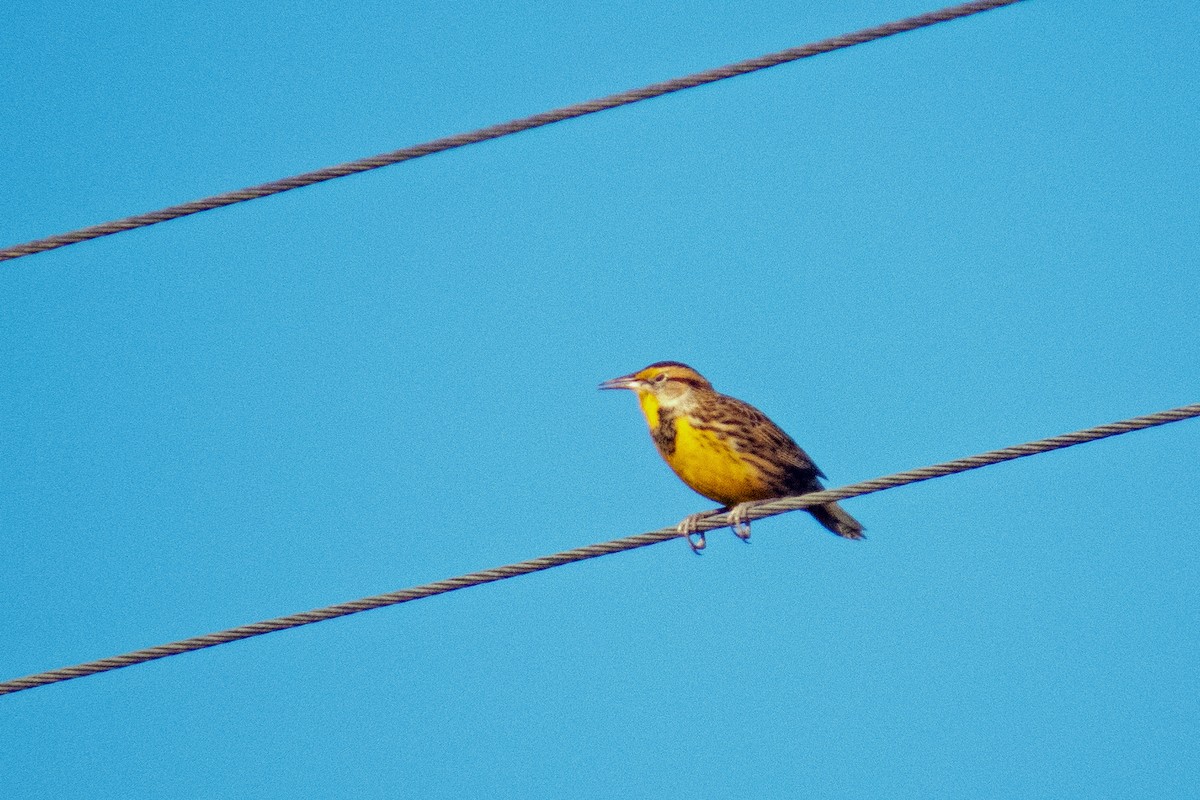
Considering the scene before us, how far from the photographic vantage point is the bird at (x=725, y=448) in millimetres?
11016

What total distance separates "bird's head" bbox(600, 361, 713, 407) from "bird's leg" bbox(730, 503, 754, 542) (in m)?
1.16

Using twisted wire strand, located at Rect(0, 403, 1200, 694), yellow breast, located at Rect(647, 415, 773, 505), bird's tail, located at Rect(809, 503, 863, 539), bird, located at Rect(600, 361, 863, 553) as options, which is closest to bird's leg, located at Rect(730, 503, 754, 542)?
bird, located at Rect(600, 361, 863, 553)

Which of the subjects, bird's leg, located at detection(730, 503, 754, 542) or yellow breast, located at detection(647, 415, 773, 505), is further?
yellow breast, located at detection(647, 415, 773, 505)

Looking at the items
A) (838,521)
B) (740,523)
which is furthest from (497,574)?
(838,521)

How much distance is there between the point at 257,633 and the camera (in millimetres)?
7441

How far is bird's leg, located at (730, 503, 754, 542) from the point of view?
1038 centimetres

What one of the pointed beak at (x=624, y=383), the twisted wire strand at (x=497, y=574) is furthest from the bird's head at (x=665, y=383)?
the twisted wire strand at (x=497, y=574)

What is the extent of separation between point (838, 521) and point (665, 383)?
4.67 ft

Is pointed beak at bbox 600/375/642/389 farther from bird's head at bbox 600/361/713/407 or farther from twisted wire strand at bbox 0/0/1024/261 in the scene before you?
twisted wire strand at bbox 0/0/1024/261

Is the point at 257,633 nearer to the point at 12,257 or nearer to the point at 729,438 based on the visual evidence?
the point at 12,257

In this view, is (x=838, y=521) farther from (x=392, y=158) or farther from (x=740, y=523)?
(x=392, y=158)

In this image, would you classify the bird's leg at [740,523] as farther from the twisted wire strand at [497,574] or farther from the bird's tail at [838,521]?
the twisted wire strand at [497,574]

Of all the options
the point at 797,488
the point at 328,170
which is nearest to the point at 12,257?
the point at 328,170

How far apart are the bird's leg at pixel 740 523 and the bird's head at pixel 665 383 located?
1.16 m
